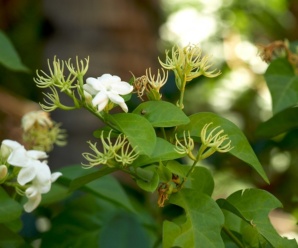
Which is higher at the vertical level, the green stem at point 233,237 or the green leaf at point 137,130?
the green leaf at point 137,130

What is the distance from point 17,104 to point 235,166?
804 mm

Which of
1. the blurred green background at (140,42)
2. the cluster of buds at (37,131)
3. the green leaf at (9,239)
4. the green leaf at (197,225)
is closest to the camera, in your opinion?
the green leaf at (197,225)

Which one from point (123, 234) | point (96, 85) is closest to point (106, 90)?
point (96, 85)

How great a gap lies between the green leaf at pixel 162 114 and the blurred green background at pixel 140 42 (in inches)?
40.8

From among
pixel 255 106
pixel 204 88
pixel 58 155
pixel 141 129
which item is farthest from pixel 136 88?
pixel 204 88

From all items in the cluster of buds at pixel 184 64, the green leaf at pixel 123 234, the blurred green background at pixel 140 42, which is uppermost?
the cluster of buds at pixel 184 64

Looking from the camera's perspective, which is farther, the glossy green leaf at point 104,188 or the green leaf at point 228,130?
the glossy green leaf at point 104,188

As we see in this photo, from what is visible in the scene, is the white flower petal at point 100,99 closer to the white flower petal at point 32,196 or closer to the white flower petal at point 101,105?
the white flower petal at point 101,105

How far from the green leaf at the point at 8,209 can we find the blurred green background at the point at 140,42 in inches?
39.6

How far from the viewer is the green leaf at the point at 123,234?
0.82 m

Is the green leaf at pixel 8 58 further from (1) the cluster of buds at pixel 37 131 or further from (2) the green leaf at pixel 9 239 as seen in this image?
(2) the green leaf at pixel 9 239

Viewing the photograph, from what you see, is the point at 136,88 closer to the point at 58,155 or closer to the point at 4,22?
the point at 58,155

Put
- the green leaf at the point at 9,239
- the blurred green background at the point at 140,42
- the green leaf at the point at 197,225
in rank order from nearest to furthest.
Result: the green leaf at the point at 197,225 < the green leaf at the point at 9,239 < the blurred green background at the point at 140,42

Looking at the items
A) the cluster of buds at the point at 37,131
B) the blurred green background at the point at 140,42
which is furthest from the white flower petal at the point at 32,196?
the blurred green background at the point at 140,42
